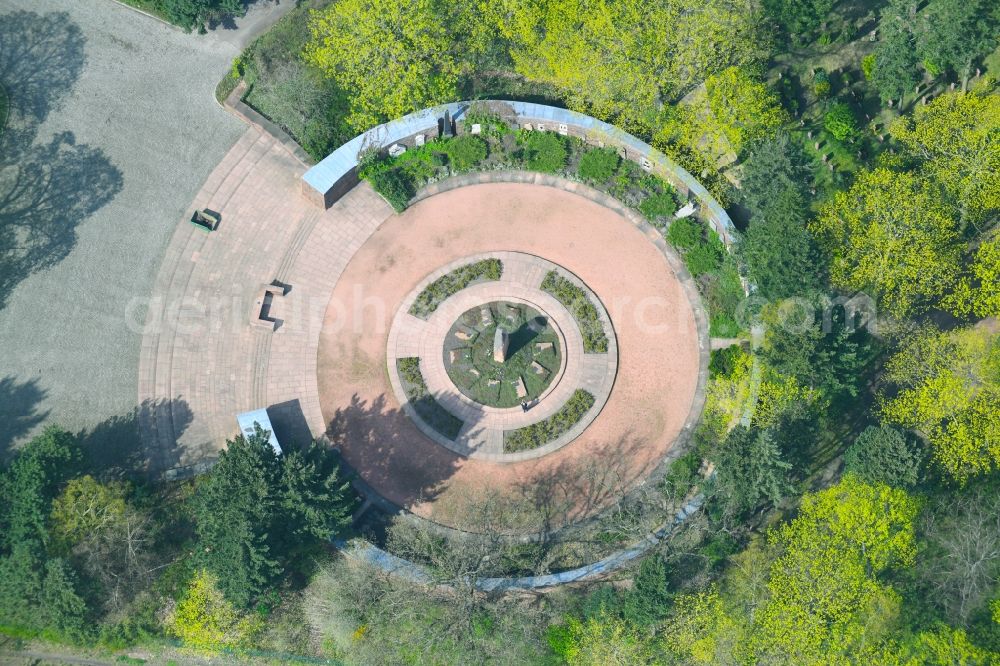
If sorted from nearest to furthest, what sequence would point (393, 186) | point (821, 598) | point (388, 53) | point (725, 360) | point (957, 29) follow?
1. point (821, 598)
2. point (957, 29)
3. point (388, 53)
4. point (725, 360)
5. point (393, 186)

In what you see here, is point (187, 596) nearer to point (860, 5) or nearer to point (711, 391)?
point (711, 391)

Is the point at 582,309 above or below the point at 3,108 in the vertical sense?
below

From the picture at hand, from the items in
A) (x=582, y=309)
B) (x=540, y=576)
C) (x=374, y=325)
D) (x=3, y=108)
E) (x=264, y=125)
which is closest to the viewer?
(x=540, y=576)

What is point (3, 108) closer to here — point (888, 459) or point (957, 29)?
point (888, 459)

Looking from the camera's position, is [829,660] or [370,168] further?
[370,168]

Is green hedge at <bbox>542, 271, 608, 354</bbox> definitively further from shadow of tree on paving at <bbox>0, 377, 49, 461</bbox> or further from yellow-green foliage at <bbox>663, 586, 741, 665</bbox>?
shadow of tree on paving at <bbox>0, 377, 49, 461</bbox>

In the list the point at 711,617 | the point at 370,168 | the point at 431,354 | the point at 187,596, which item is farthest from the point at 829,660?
the point at 370,168

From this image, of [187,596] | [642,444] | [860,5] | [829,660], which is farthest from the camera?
[860,5]

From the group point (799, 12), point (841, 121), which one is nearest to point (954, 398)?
point (841, 121)
